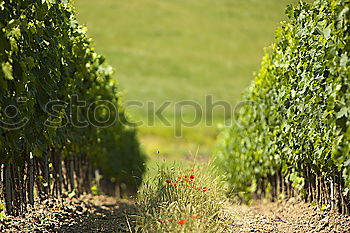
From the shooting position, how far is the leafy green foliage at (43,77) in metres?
5.33

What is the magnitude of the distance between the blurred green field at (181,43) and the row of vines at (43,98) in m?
30.2

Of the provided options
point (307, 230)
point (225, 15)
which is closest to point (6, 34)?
point (307, 230)

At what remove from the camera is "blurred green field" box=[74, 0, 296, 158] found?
51406 millimetres

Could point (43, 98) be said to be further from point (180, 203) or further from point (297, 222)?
point (297, 222)

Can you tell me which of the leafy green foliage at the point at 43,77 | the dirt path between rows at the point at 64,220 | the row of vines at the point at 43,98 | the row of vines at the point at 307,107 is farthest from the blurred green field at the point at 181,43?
the dirt path between rows at the point at 64,220

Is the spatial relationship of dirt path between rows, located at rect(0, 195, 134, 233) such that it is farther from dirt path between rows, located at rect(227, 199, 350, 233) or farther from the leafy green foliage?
dirt path between rows, located at rect(227, 199, 350, 233)

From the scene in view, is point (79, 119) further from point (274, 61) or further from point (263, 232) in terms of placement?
point (263, 232)

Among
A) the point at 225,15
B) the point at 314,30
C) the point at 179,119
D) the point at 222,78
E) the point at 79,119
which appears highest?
the point at 225,15

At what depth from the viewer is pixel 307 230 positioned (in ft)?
20.3

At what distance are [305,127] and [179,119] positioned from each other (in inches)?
1299

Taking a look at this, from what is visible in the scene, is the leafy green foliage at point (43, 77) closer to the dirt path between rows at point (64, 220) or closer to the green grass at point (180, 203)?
the green grass at point (180, 203)

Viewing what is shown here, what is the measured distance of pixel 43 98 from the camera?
6277 millimetres

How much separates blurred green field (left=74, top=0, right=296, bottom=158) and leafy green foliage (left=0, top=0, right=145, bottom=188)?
30.8 meters

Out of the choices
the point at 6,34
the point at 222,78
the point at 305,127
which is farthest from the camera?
the point at 222,78
